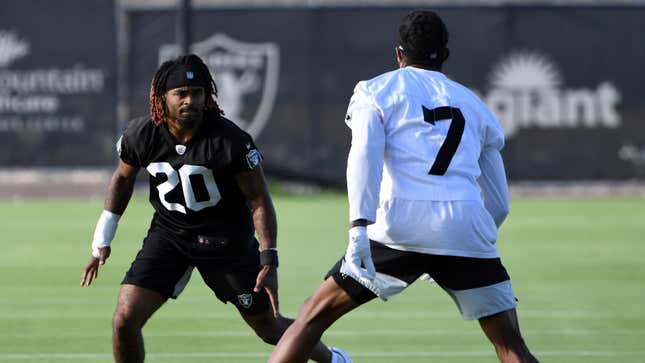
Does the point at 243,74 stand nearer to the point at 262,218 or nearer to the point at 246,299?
the point at 246,299

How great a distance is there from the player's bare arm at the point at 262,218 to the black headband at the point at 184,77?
0.53 meters

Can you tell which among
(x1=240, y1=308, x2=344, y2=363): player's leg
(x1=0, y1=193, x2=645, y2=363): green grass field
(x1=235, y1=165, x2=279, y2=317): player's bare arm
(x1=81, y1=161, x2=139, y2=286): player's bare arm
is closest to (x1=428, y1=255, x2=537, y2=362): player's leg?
(x1=235, y1=165, x2=279, y2=317): player's bare arm

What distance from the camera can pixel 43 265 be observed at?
13.9 metres

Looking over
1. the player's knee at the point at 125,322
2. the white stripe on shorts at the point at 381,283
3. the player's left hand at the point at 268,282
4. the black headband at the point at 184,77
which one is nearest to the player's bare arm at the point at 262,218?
the player's left hand at the point at 268,282

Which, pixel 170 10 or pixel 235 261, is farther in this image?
pixel 170 10

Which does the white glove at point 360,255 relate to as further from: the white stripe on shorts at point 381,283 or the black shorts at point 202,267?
the black shorts at point 202,267

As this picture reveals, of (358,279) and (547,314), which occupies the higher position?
(358,279)

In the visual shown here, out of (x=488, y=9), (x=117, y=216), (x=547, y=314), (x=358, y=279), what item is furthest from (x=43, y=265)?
(x=488, y=9)

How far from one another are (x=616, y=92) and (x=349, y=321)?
42.9ft

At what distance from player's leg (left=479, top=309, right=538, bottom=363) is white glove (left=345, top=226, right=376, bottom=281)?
1.95 feet

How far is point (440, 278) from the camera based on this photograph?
6.30 meters

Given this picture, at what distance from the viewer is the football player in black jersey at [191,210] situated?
7219mm

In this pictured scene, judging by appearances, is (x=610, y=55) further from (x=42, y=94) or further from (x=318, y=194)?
(x=42, y=94)

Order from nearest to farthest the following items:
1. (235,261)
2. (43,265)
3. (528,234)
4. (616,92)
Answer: (235,261), (43,265), (528,234), (616,92)
